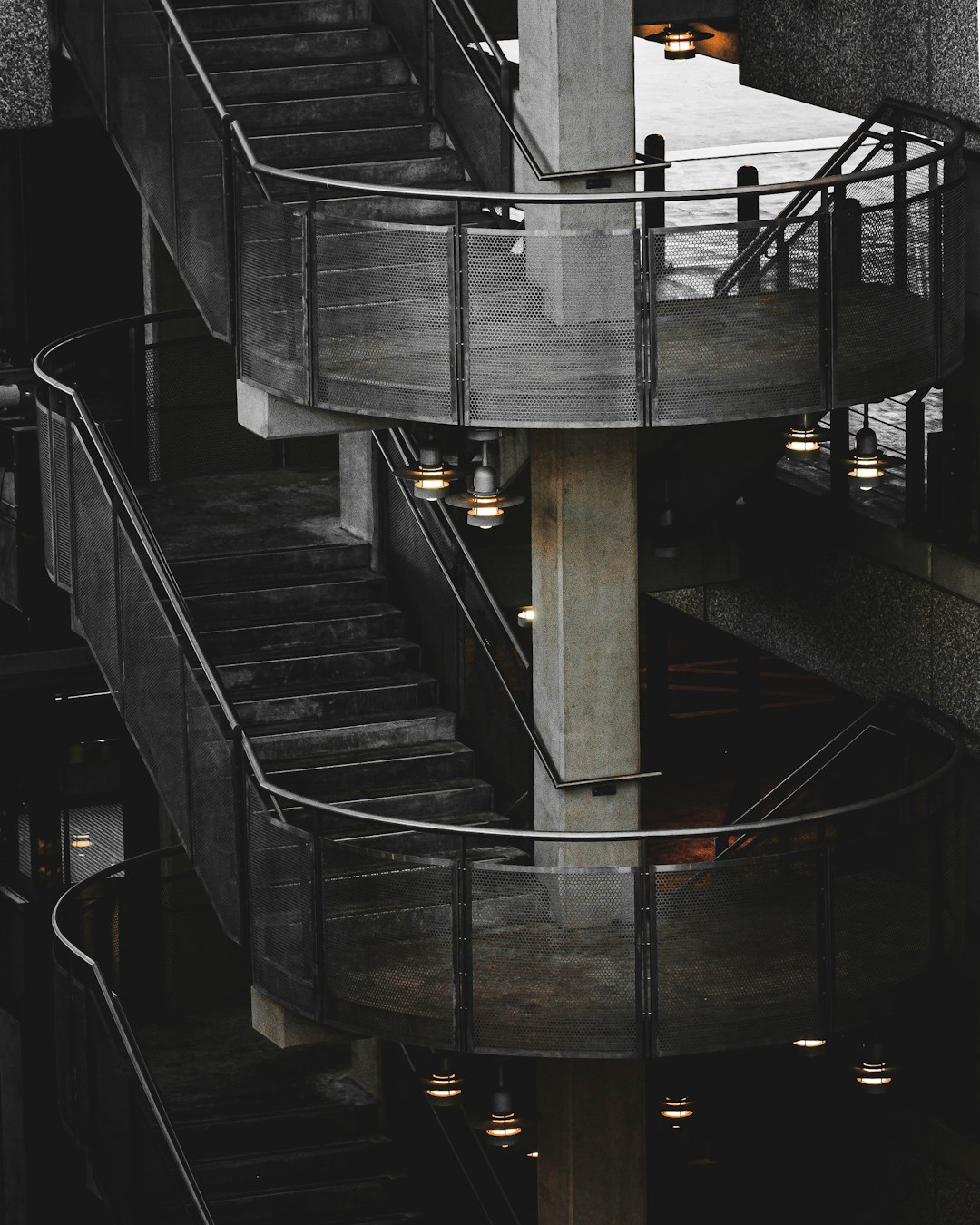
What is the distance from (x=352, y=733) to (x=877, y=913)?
3.86 metres

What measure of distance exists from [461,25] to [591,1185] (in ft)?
24.7

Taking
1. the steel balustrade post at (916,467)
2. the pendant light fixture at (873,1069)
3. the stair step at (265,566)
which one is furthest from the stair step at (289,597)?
the pendant light fixture at (873,1069)

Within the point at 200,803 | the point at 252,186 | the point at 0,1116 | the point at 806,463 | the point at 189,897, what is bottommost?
the point at 0,1116

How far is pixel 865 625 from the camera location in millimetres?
20000

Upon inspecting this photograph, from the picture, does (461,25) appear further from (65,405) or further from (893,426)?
(893,426)

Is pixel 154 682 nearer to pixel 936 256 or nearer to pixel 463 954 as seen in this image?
pixel 463 954

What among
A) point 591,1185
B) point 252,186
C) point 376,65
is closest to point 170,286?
point 376,65

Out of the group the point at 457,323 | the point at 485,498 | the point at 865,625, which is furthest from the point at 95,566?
the point at 865,625

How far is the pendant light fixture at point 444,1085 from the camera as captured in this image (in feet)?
58.3

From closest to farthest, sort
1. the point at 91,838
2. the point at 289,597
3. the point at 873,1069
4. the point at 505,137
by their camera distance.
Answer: the point at 505,137 → the point at 873,1069 → the point at 289,597 → the point at 91,838

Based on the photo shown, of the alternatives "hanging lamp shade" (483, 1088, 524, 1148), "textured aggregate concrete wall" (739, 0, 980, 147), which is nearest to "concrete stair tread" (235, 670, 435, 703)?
"hanging lamp shade" (483, 1088, 524, 1148)

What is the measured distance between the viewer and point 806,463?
69.5ft

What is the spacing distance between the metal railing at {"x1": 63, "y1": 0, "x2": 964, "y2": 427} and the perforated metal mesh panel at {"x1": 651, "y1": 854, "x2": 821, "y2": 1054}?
267 centimetres

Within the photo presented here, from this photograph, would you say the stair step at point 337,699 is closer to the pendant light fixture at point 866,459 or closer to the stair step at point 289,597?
the stair step at point 289,597
